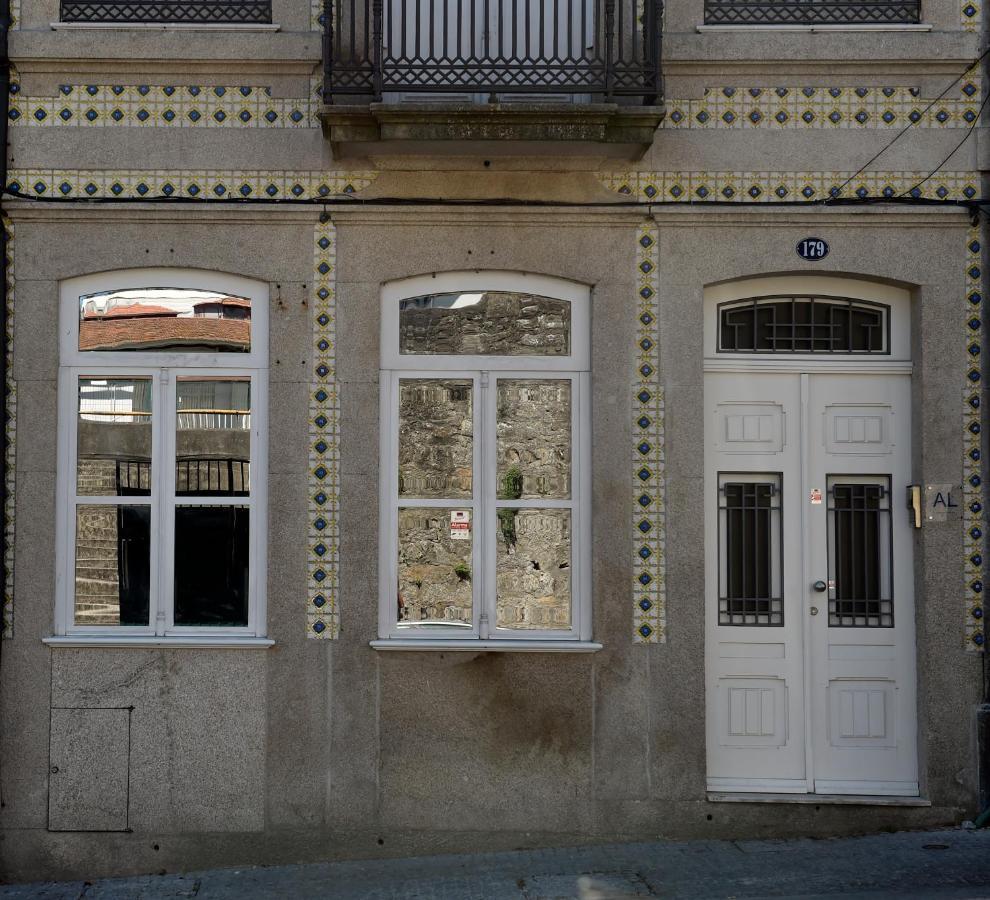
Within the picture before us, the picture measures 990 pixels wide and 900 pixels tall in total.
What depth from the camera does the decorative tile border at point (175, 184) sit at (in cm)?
789

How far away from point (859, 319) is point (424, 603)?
139 inches

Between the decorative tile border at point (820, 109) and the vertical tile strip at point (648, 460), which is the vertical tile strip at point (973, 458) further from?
the vertical tile strip at point (648, 460)

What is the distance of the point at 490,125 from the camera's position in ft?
24.6

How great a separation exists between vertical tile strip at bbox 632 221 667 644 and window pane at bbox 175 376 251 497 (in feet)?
8.47

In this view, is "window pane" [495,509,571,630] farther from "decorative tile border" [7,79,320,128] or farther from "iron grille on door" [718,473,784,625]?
"decorative tile border" [7,79,320,128]

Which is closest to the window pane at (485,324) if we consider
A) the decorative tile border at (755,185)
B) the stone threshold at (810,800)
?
the decorative tile border at (755,185)

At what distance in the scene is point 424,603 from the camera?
26.2 feet

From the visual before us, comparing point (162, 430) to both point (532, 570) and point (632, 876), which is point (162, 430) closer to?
point (532, 570)

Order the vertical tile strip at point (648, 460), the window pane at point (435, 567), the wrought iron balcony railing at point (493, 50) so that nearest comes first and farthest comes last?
the wrought iron balcony railing at point (493, 50) < the vertical tile strip at point (648, 460) < the window pane at point (435, 567)

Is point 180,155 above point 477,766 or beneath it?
above

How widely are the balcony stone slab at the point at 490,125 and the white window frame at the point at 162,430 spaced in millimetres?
1260

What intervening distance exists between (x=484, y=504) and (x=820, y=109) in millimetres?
3449

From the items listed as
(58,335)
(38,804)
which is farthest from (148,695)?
(58,335)

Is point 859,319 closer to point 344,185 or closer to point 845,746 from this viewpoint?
point 845,746
